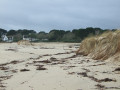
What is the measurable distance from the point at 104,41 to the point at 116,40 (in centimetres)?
290

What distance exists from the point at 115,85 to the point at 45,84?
2.05 m

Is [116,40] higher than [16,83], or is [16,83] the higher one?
[116,40]

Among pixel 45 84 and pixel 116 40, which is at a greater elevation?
pixel 116 40

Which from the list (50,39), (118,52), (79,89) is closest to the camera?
(79,89)

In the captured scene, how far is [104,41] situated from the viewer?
20062 millimetres

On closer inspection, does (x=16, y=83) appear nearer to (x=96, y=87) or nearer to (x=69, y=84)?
(x=69, y=84)

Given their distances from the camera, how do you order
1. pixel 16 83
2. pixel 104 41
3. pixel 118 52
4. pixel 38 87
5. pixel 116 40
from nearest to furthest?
1. pixel 38 87
2. pixel 16 83
3. pixel 118 52
4. pixel 116 40
5. pixel 104 41

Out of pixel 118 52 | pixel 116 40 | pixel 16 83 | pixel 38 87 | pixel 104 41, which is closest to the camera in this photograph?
pixel 38 87

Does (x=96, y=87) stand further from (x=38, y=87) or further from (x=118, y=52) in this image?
(x=118, y=52)

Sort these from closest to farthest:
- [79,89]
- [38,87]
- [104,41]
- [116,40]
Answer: [79,89], [38,87], [116,40], [104,41]

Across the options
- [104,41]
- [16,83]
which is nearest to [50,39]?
[104,41]

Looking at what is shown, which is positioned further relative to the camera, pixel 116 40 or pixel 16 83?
pixel 116 40

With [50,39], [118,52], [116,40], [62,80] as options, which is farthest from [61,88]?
[50,39]

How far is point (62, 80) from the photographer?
9.23 metres
